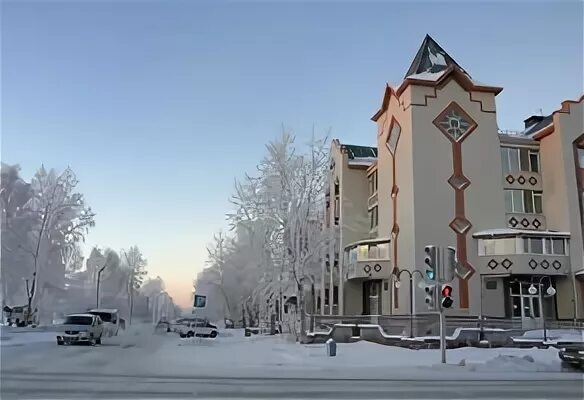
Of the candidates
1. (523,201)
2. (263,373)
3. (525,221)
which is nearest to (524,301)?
(525,221)

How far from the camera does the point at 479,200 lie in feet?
128

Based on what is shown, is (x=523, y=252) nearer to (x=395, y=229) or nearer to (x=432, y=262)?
(x=395, y=229)

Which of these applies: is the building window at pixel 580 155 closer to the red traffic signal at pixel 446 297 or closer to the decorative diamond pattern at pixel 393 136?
the decorative diamond pattern at pixel 393 136

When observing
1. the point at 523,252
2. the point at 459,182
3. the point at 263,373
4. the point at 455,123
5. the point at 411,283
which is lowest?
the point at 263,373

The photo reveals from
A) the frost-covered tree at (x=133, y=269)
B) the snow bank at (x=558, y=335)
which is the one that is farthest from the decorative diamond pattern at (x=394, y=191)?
the frost-covered tree at (x=133, y=269)

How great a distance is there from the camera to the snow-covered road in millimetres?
13047

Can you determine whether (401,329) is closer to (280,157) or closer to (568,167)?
(280,157)

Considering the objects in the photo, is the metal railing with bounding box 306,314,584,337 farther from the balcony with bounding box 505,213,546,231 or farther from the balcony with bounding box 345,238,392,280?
the balcony with bounding box 505,213,546,231

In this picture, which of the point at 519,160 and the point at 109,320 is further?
the point at 519,160

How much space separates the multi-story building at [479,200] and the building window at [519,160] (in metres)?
0.07

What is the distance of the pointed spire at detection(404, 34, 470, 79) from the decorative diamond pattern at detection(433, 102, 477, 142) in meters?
3.65

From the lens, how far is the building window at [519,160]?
4097 centimetres

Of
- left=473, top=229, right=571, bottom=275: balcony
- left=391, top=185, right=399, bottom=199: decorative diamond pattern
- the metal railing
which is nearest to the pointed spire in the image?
left=391, top=185, right=399, bottom=199: decorative diamond pattern

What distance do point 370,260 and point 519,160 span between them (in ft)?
41.8
